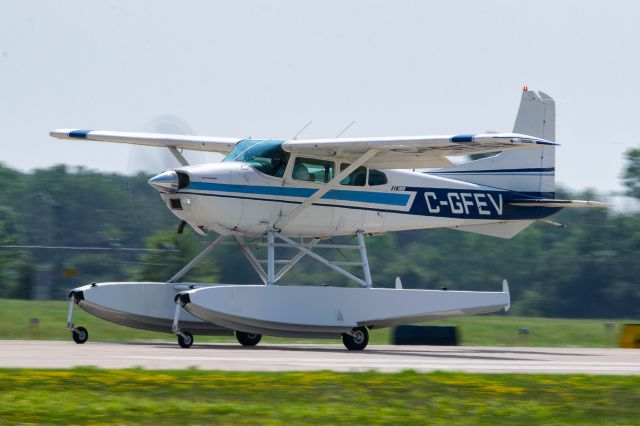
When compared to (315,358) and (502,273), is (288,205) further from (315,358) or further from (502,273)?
(502,273)

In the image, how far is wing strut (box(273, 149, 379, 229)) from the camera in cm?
1906

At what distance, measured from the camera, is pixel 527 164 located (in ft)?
74.7

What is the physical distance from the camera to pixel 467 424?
9.20m

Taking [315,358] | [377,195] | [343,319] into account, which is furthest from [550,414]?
[377,195]

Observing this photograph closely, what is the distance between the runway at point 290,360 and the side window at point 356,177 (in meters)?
3.70

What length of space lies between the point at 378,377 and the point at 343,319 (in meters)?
6.89

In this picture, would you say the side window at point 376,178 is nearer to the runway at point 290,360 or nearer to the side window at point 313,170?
the side window at point 313,170

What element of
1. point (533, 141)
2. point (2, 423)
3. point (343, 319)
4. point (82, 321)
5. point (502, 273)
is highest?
point (533, 141)

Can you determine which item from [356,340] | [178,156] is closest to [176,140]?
[178,156]

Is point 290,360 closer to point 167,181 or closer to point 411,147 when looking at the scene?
point 167,181

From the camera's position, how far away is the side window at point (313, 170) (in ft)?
64.1

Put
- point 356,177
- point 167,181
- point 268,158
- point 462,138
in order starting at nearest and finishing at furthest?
point 462,138 < point 167,181 < point 268,158 < point 356,177

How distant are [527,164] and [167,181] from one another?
27.6ft

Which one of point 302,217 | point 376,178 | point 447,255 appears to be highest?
point 376,178
